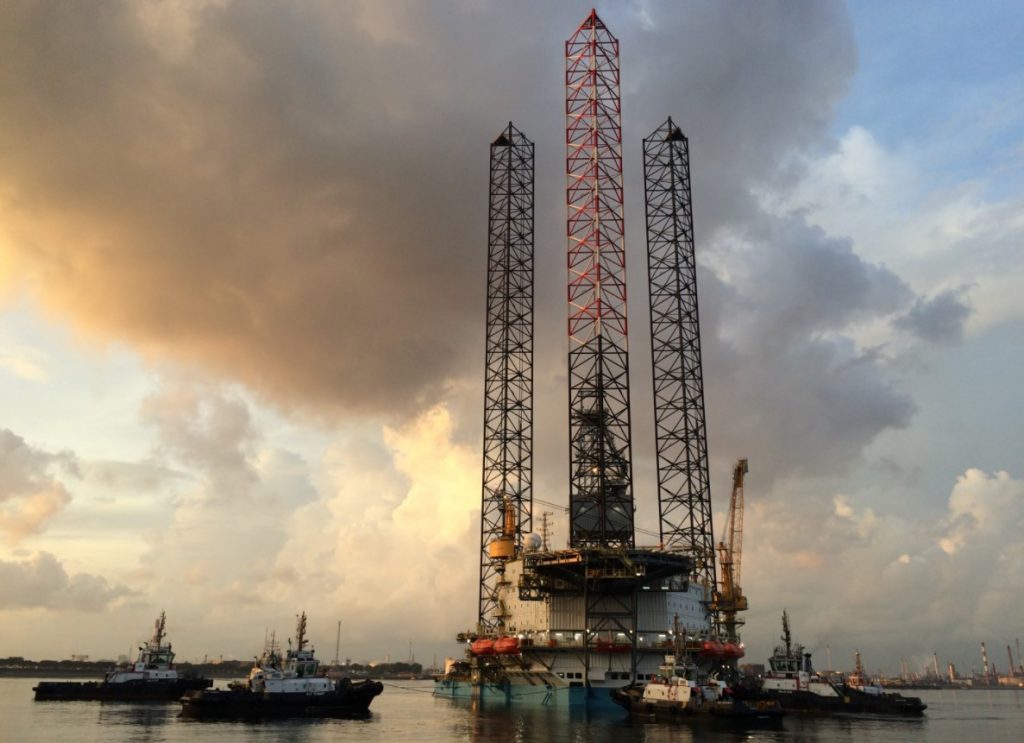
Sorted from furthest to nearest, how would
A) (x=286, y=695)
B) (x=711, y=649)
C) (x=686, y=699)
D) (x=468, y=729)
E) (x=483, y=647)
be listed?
(x=483, y=647) < (x=711, y=649) < (x=286, y=695) < (x=686, y=699) < (x=468, y=729)

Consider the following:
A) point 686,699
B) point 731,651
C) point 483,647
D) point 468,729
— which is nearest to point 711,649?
point 731,651

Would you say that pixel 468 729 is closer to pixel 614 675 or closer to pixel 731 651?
pixel 614 675

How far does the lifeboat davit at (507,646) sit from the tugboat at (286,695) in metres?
11.7

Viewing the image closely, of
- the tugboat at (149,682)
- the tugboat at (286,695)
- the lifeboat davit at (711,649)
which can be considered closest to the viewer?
the tugboat at (286,695)

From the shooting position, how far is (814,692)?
80188 mm

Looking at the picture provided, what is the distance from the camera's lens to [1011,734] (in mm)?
62875

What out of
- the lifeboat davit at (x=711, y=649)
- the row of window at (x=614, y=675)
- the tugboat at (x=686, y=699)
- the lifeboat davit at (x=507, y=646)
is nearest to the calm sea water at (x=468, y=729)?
the tugboat at (x=686, y=699)

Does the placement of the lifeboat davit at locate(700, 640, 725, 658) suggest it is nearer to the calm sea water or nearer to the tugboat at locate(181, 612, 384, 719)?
the calm sea water

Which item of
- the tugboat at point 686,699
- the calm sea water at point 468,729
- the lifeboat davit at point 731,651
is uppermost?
the lifeboat davit at point 731,651

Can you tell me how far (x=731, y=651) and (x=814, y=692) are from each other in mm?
10730

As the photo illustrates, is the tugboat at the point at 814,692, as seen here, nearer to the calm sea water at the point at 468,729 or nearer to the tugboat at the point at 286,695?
the calm sea water at the point at 468,729

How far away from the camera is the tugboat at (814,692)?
79000 millimetres

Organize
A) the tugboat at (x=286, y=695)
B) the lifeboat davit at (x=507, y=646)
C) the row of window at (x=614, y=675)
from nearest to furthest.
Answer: the tugboat at (x=286, y=695) → the lifeboat davit at (x=507, y=646) → the row of window at (x=614, y=675)

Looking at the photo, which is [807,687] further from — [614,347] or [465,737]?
[465,737]
